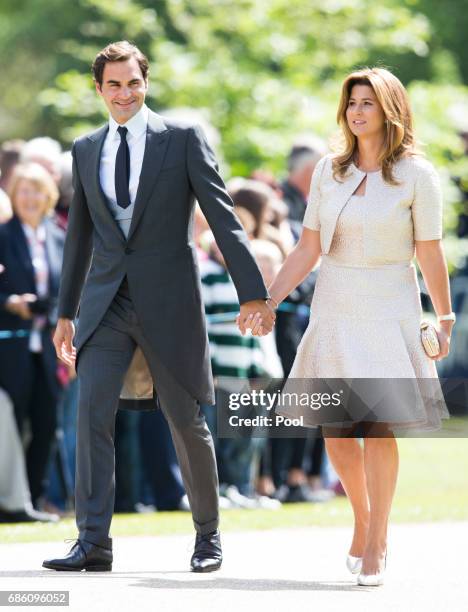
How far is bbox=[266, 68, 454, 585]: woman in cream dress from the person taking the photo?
7637 mm

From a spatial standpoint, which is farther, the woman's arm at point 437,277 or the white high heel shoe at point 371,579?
the woman's arm at point 437,277

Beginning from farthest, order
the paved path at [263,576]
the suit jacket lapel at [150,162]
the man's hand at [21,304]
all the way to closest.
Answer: the man's hand at [21,304] < the suit jacket lapel at [150,162] < the paved path at [263,576]

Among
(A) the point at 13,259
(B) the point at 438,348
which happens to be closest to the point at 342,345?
(B) the point at 438,348

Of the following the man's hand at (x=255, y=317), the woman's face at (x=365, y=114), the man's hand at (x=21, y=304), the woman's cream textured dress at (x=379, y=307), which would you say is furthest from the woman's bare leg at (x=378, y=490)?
the man's hand at (x=21, y=304)

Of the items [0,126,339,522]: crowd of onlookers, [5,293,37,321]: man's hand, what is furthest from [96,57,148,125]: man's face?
[5,293,37,321]: man's hand

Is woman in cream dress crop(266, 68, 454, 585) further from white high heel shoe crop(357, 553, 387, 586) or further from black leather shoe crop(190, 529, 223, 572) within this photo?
black leather shoe crop(190, 529, 223, 572)

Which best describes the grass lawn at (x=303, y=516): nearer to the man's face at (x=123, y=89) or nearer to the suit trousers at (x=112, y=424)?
the suit trousers at (x=112, y=424)

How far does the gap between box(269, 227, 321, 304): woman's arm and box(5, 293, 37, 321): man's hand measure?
3.32 meters

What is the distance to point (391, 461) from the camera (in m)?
7.62

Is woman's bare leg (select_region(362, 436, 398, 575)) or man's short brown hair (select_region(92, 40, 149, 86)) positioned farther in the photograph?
man's short brown hair (select_region(92, 40, 149, 86))

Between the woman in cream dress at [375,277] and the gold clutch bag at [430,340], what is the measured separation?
3 cm

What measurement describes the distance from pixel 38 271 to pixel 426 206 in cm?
396

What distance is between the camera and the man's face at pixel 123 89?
7.88 metres

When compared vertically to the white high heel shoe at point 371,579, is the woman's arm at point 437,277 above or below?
above
